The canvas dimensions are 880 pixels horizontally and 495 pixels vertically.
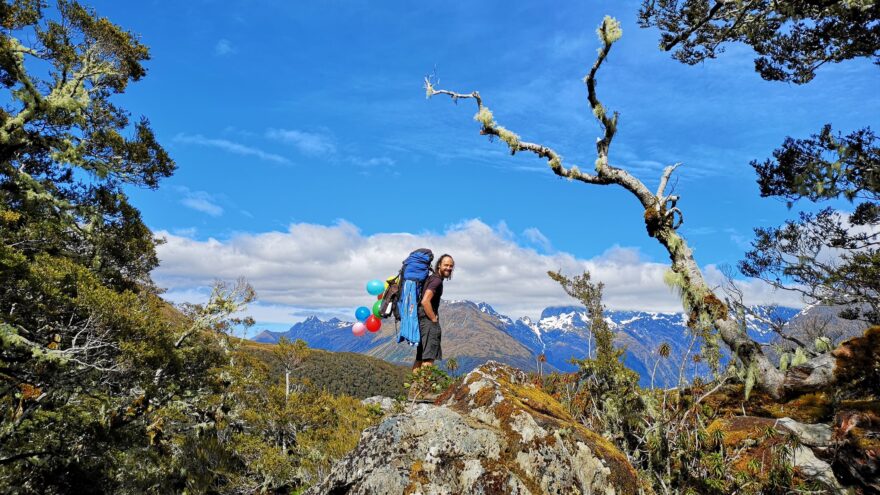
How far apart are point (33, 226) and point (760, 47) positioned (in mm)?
22201

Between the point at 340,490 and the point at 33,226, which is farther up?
the point at 33,226

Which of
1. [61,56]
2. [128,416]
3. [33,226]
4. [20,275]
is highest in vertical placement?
[61,56]

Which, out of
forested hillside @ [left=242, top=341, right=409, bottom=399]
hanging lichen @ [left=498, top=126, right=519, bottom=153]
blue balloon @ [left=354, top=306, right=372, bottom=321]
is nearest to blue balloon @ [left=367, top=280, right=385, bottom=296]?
blue balloon @ [left=354, top=306, right=372, bottom=321]

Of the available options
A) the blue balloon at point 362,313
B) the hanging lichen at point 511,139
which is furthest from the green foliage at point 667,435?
the blue balloon at point 362,313

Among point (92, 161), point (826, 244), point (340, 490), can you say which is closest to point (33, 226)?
point (92, 161)

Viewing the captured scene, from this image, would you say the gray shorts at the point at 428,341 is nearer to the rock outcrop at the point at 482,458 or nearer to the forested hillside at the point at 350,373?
the rock outcrop at the point at 482,458

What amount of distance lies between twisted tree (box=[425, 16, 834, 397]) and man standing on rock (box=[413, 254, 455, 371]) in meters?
3.26

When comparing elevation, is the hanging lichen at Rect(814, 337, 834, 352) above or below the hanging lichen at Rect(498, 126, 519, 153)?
below

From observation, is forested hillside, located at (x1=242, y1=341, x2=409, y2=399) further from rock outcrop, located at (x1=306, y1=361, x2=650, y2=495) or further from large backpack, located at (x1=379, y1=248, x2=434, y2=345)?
rock outcrop, located at (x1=306, y1=361, x2=650, y2=495)

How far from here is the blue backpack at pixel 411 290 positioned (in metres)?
7.51

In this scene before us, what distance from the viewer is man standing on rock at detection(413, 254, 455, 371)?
7379mm

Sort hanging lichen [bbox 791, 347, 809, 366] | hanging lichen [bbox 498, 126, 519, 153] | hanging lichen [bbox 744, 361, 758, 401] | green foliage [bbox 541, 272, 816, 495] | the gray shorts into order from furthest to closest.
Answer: hanging lichen [bbox 498, 126, 519, 153]
the gray shorts
hanging lichen [bbox 791, 347, 809, 366]
hanging lichen [bbox 744, 361, 758, 401]
green foliage [bbox 541, 272, 816, 495]

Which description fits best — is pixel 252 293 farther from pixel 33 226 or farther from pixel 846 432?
pixel 846 432

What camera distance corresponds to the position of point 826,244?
1522cm
